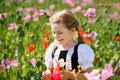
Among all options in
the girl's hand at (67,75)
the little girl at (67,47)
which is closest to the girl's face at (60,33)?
the little girl at (67,47)

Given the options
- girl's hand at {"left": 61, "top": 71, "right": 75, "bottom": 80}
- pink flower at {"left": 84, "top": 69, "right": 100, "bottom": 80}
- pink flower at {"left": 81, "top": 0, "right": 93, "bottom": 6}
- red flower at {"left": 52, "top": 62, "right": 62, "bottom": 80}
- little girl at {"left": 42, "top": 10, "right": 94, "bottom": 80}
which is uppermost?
pink flower at {"left": 81, "top": 0, "right": 93, "bottom": 6}

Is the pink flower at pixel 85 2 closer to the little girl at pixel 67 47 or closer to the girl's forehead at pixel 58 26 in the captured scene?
the little girl at pixel 67 47

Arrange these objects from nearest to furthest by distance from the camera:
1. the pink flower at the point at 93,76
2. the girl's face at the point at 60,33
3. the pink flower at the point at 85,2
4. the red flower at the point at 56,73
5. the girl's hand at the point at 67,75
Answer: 1. the pink flower at the point at 93,76
2. the red flower at the point at 56,73
3. the girl's hand at the point at 67,75
4. the girl's face at the point at 60,33
5. the pink flower at the point at 85,2

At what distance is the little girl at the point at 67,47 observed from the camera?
9.12 feet

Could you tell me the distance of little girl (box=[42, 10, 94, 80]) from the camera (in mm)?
2779

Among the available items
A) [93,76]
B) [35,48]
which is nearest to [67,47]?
[93,76]

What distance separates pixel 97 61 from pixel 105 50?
2.22ft

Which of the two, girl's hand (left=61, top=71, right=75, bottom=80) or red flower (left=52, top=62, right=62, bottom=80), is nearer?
red flower (left=52, top=62, right=62, bottom=80)

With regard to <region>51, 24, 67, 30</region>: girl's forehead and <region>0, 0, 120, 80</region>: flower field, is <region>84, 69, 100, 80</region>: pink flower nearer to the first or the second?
<region>0, 0, 120, 80</region>: flower field

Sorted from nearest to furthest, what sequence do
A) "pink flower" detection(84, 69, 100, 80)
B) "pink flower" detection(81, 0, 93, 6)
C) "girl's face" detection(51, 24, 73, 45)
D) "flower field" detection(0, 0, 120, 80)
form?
"pink flower" detection(84, 69, 100, 80) < "girl's face" detection(51, 24, 73, 45) < "flower field" detection(0, 0, 120, 80) < "pink flower" detection(81, 0, 93, 6)

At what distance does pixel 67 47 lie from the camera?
113 inches

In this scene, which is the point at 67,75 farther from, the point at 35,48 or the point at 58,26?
the point at 35,48

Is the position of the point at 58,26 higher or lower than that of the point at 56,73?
higher

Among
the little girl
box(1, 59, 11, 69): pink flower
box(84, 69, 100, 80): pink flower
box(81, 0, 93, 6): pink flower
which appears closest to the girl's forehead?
the little girl
